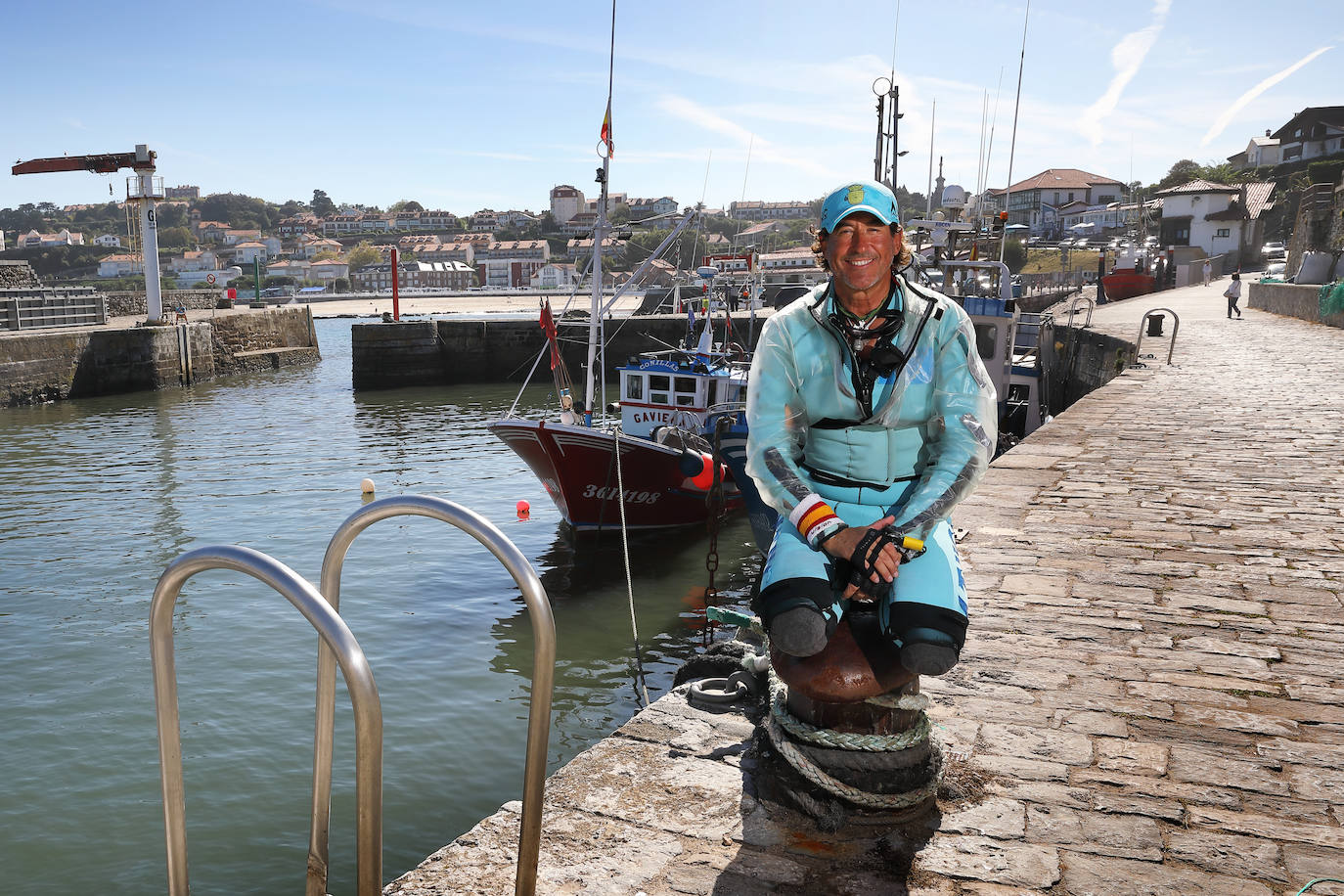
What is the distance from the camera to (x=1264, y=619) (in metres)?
4.62

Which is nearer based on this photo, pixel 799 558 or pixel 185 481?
pixel 799 558

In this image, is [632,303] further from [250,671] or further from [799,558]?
[799,558]

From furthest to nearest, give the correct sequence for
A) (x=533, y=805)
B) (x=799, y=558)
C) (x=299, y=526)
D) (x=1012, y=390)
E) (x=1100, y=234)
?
(x=1100, y=234), (x=1012, y=390), (x=299, y=526), (x=799, y=558), (x=533, y=805)

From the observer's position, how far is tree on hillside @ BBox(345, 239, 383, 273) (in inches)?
7259

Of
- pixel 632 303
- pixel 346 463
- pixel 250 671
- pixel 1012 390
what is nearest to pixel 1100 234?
pixel 632 303

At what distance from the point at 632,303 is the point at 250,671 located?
89232mm

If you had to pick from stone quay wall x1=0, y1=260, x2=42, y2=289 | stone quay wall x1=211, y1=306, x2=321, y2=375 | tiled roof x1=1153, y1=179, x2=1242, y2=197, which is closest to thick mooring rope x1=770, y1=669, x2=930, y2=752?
stone quay wall x1=211, y1=306, x2=321, y2=375

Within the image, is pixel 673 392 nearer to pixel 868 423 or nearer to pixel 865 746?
pixel 868 423

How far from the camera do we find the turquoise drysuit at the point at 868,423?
9.39ft

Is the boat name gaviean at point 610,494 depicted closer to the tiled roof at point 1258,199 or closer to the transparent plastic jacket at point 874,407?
the transparent plastic jacket at point 874,407

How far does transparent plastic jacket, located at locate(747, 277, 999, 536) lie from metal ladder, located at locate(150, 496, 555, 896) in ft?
2.98

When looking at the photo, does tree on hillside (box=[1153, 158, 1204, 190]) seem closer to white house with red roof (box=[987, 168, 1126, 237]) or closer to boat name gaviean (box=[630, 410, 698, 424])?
white house with red roof (box=[987, 168, 1126, 237])

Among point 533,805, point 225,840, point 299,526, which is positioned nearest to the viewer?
point 533,805

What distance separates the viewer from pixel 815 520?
2.73 metres
